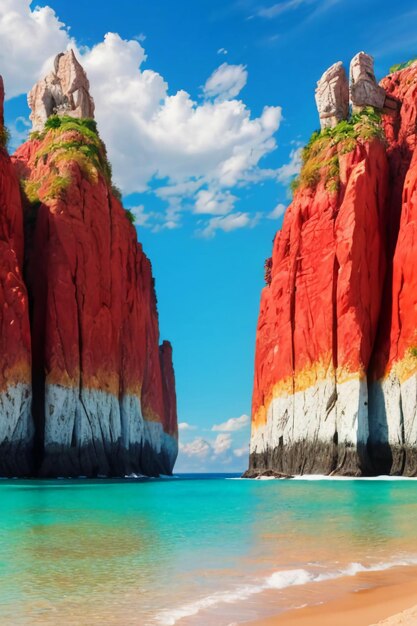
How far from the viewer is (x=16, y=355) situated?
49.0 meters

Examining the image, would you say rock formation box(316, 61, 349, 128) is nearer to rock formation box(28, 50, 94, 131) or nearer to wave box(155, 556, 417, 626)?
rock formation box(28, 50, 94, 131)

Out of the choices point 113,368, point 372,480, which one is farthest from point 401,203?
point 113,368

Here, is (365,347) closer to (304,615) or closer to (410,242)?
(410,242)

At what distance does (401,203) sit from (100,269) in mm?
25043

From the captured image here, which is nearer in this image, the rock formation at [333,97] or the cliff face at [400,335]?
the cliff face at [400,335]

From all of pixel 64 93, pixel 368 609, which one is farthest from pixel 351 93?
pixel 368 609

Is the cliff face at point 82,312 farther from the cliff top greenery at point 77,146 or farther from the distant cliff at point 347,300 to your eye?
the distant cliff at point 347,300

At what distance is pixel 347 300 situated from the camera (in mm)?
50406

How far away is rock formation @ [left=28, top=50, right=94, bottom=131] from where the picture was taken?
7162 centimetres

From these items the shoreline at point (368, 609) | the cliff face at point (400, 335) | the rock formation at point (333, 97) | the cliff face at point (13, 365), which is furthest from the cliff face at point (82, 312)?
the shoreline at point (368, 609)

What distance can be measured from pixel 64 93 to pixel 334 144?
2999cm

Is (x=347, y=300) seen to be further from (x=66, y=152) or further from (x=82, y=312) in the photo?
(x=66, y=152)

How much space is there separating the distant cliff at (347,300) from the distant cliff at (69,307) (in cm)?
1213

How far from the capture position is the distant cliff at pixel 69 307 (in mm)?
50094
